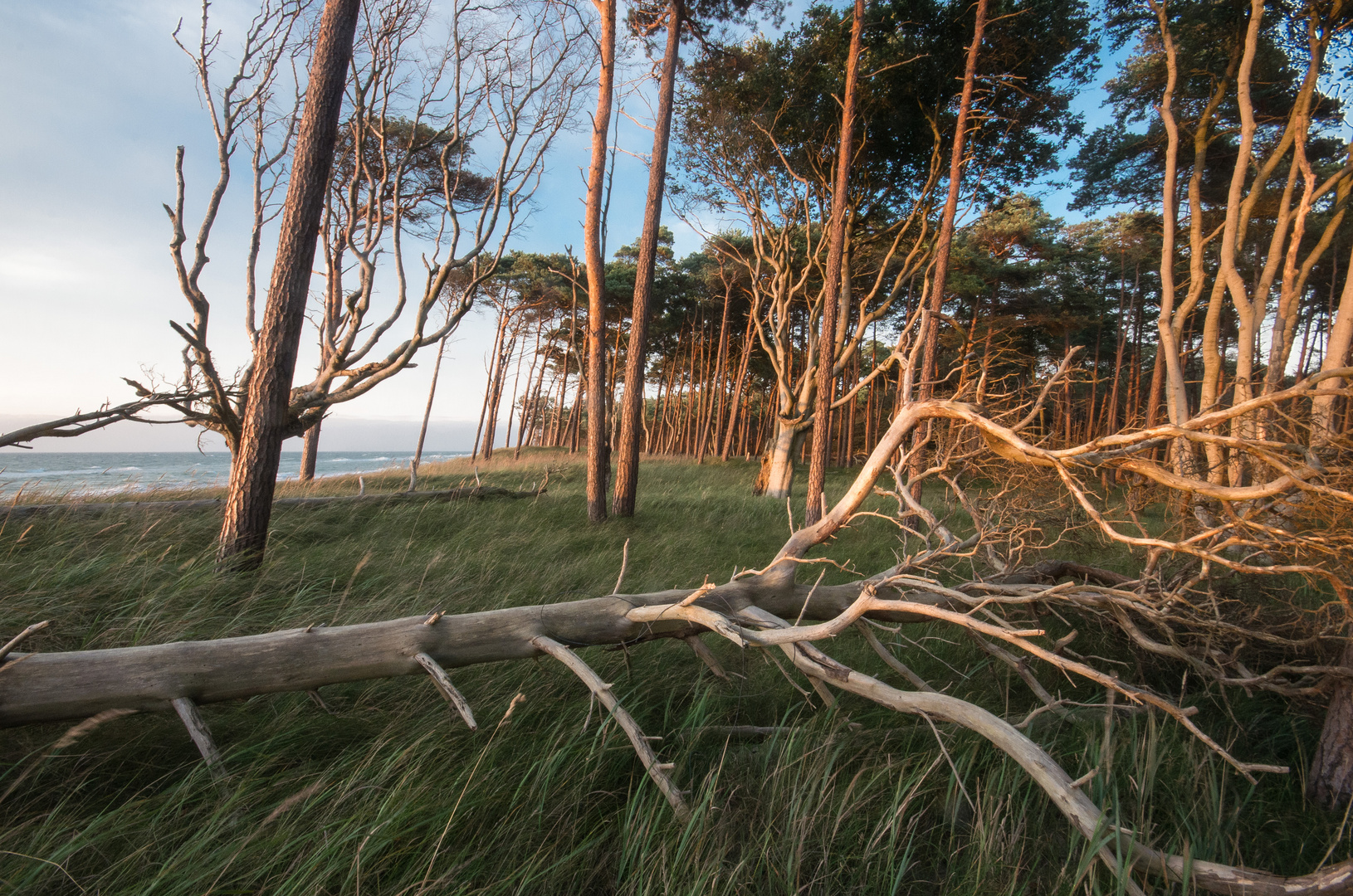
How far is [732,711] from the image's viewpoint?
281 centimetres

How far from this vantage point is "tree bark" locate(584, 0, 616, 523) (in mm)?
8000

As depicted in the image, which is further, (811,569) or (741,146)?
(741,146)

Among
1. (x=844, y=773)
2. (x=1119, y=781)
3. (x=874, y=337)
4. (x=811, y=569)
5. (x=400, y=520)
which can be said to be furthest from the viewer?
(x=874, y=337)

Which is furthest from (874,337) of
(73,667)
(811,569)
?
(73,667)

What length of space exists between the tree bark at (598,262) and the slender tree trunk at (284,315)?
3.97 m

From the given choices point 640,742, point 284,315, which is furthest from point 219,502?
point 640,742

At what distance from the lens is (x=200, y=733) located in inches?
76.0

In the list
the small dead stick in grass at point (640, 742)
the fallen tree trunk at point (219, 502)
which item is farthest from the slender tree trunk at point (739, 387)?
the small dead stick in grass at point (640, 742)

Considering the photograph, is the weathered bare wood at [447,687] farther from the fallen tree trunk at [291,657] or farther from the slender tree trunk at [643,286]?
the slender tree trunk at [643,286]

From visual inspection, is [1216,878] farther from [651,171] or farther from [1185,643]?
[651,171]

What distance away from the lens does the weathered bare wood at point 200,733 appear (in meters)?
1.90

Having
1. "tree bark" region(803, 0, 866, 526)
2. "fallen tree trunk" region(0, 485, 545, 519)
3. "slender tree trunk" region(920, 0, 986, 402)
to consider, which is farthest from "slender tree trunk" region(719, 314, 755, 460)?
"fallen tree trunk" region(0, 485, 545, 519)

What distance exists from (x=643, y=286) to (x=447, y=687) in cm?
733

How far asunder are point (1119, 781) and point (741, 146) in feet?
42.9
